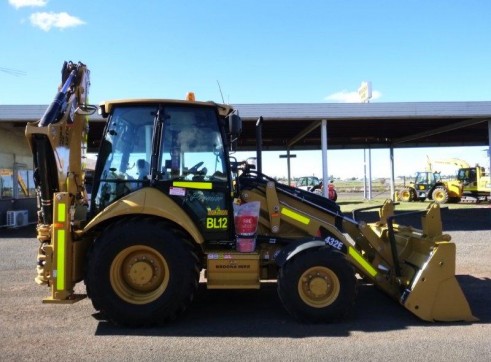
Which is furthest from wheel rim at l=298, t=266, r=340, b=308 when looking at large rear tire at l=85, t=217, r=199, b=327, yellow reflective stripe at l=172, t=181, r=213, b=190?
yellow reflective stripe at l=172, t=181, r=213, b=190

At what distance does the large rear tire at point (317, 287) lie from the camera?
17.0 ft

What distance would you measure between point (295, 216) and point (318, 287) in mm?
1020

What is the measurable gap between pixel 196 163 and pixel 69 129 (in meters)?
1.79

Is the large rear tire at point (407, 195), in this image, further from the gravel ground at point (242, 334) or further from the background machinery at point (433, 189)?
the gravel ground at point (242, 334)

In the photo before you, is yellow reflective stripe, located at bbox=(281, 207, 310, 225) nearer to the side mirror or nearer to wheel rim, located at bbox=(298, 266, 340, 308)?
wheel rim, located at bbox=(298, 266, 340, 308)


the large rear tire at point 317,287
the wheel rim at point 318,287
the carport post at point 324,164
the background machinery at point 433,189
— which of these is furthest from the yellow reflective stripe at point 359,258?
the background machinery at point 433,189

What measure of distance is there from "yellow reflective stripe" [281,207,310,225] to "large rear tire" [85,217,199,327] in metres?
1.35

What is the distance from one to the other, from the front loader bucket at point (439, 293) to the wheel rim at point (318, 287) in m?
0.85

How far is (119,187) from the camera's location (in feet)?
17.8

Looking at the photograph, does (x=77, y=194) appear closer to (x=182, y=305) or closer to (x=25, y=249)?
(x=182, y=305)

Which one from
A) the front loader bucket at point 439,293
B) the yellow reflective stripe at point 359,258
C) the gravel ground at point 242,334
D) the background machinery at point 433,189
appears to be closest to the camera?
the gravel ground at point 242,334

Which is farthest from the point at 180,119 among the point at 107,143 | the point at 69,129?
the point at 69,129

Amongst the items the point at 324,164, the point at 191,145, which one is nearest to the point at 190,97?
the point at 191,145

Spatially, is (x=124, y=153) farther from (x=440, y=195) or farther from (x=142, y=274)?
(x=440, y=195)
